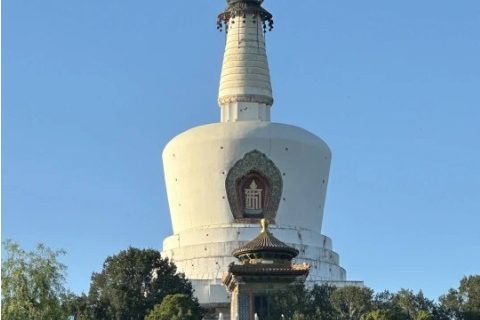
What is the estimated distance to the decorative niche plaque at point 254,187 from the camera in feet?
136

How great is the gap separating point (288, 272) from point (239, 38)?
15481mm

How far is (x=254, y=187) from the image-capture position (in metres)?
41.8

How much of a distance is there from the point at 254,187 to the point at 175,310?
40.9ft

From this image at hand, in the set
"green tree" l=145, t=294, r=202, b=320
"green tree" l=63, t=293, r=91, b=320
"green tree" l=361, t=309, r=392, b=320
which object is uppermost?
"green tree" l=63, t=293, r=91, b=320

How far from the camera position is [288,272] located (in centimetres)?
3175

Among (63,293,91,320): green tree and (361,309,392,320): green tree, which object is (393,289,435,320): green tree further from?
(63,293,91,320): green tree

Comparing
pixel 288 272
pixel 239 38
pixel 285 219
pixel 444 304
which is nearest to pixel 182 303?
pixel 288 272

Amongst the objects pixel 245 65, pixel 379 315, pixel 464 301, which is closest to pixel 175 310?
pixel 379 315

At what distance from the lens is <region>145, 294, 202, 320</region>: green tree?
97.2 ft

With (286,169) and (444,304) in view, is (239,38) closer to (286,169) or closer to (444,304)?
(286,169)

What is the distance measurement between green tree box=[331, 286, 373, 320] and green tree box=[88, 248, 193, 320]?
547 centimetres

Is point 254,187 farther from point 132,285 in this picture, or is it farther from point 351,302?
point 351,302

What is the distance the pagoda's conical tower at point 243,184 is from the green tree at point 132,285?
528cm

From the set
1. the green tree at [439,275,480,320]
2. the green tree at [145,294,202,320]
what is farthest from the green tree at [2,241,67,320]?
the green tree at [439,275,480,320]
